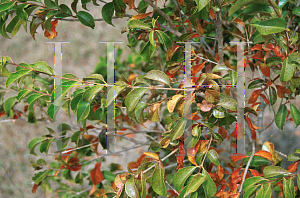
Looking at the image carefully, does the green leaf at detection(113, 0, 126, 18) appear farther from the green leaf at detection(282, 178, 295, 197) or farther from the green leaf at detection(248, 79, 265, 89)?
the green leaf at detection(282, 178, 295, 197)

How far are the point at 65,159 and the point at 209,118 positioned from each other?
1.63 feet

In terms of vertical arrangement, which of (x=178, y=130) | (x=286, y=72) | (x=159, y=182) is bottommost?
(x=159, y=182)

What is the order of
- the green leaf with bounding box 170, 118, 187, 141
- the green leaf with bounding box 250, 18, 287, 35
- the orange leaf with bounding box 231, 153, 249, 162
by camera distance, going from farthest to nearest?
1. the orange leaf with bounding box 231, 153, 249, 162
2. the green leaf with bounding box 170, 118, 187, 141
3. the green leaf with bounding box 250, 18, 287, 35

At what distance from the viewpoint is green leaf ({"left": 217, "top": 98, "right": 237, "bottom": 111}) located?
0.45 metres

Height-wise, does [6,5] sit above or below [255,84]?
above

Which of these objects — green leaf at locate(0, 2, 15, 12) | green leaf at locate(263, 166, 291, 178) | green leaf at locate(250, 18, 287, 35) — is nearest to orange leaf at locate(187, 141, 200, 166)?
green leaf at locate(263, 166, 291, 178)

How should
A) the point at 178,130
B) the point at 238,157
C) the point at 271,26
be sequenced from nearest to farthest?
the point at 271,26
the point at 178,130
the point at 238,157

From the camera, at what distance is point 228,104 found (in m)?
0.46

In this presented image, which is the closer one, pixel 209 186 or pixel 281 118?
pixel 209 186

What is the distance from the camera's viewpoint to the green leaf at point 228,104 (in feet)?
1.49

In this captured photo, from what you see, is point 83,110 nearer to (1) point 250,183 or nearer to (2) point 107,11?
(2) point 107,11

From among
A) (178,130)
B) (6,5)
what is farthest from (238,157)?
(6,5)

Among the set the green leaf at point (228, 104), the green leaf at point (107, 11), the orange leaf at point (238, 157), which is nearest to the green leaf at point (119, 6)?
the green leaf at point (107, 11)

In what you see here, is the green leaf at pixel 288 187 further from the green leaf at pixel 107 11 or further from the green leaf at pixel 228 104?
the green leaf at pixel 107 11
